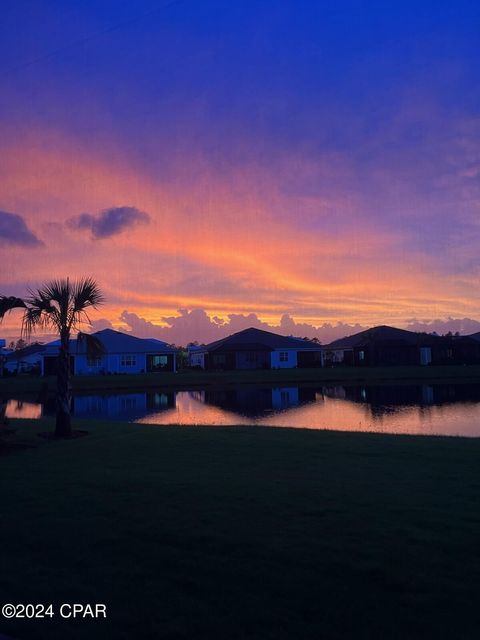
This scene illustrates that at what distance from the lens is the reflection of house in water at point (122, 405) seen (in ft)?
92.6

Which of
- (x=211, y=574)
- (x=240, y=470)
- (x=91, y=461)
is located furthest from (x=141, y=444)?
(x=211, y=574)

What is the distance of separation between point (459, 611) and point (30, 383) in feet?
163

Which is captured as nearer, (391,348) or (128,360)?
(128,360)

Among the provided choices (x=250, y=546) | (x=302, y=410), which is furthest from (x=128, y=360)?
(x=250, y=546)

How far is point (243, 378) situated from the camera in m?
55.8

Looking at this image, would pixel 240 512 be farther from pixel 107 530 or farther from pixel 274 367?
pixel 274 367

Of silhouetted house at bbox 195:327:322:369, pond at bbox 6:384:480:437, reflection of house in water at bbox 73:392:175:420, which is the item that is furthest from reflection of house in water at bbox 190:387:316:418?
silhouetted house at bbox 195:327:322:369

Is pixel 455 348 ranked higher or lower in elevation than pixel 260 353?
higher

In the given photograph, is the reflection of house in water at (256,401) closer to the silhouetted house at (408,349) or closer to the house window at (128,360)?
the house window at (128,360)

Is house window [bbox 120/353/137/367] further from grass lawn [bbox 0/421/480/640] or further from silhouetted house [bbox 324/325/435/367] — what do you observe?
grass lawn [bbox 0/421/480/640]

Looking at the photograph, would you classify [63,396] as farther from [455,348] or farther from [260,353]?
[455,348]

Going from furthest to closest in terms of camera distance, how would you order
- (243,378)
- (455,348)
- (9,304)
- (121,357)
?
(455,348), (121,357), (243,378), (9,304)

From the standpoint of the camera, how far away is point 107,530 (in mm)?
6352

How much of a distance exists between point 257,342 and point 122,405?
127 feet
